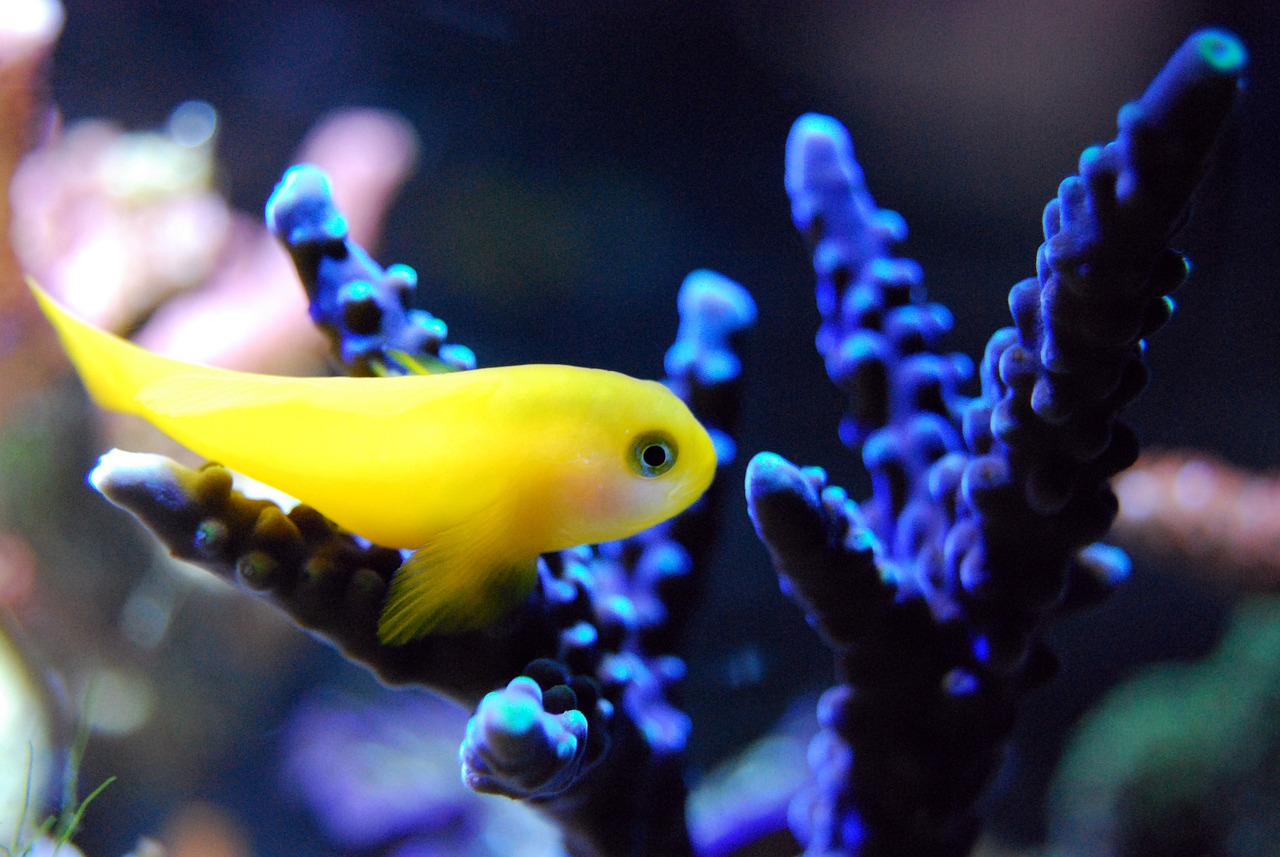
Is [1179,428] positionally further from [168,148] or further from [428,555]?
[168,148]

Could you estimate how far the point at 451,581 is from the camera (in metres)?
1.12

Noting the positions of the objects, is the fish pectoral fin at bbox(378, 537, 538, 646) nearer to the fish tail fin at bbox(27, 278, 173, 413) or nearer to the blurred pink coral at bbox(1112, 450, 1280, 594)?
the fish tail fin at bbox(27, 278, 173, 413)

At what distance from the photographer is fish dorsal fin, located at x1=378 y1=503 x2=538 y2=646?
1.11 metres

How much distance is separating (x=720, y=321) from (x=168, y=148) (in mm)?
3236

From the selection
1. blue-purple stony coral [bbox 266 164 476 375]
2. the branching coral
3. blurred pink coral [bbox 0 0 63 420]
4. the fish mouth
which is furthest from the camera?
blurred pink coral [bbox 0 0 63 420]

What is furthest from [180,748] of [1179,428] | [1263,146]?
[1263,146]

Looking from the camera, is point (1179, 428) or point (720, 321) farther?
point (1179, 428)

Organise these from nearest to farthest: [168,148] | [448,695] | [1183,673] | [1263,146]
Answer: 1. [448,695]
2. [1263,146]
3. [1183,673]
4. [168,148]

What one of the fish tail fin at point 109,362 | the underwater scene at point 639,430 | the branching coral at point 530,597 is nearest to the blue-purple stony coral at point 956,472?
the underwater scene at point 639,430

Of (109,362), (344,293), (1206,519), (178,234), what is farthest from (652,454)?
(178,234)

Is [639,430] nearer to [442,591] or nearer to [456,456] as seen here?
[456,456]

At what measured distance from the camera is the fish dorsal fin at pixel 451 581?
1111 millimetres

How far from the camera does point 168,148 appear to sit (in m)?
3.62

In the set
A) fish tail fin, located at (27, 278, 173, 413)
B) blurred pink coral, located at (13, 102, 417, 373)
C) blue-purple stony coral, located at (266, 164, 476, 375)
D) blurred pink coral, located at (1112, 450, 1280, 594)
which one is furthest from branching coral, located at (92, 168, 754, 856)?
blurred pink coral, located at (1112, 450, 1280, 594)
